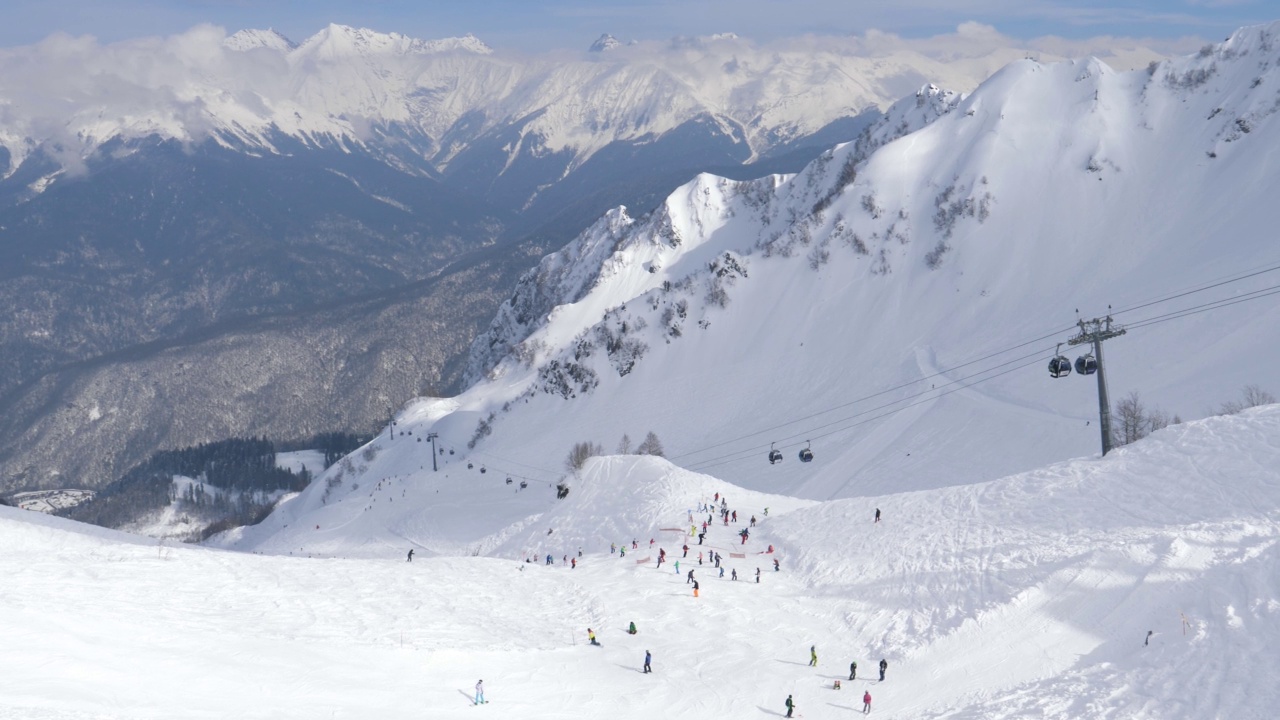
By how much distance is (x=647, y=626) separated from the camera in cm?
4581

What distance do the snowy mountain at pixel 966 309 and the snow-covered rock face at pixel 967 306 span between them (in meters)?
0.34

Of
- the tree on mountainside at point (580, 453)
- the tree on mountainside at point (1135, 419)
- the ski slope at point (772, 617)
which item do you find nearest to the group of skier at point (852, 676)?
the ski slope at point (772, 617)

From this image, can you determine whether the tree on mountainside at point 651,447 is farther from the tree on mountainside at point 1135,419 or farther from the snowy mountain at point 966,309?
the tree on mountainside at point 1135,419

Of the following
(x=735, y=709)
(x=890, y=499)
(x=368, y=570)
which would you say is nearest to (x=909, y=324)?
(x=890, y=499)

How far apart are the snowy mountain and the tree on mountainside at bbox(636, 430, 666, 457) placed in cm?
251

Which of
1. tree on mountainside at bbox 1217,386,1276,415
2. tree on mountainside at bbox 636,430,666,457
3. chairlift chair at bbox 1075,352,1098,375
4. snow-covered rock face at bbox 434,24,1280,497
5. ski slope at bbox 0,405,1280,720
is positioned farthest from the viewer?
tree on mountainside at bbox 636,430,666,457

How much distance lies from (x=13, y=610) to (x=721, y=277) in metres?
126

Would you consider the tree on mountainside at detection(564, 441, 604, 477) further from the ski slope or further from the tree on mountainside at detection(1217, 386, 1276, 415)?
the tree on mountainside at detection(1217, 386, 1276, 415)

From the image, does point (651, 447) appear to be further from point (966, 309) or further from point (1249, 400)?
point (1249, 400)

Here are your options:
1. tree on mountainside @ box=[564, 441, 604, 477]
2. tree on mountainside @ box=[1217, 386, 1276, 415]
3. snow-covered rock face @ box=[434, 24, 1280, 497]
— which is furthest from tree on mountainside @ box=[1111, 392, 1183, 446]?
tree on mountainside @ box=[564, 441, 604, 477]

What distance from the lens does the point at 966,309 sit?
4943 inches

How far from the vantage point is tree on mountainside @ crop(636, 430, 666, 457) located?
117000 millimetres

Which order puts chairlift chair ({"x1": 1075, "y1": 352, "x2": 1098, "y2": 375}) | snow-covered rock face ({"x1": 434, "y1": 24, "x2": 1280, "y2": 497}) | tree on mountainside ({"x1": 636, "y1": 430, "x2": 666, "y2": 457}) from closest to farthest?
chairlift chair ({"x1": 1075, "y1": 352, "x2": 1098, "y2": 375}), snow-covered rock face ({"x1": 434, "y1": 24, "x2": 1280, "y2": 497}), tree on mountainside ({"x1": 636, "y1": 430, "x2": 666, "y2": 457})

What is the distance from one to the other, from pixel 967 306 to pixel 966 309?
667mm
